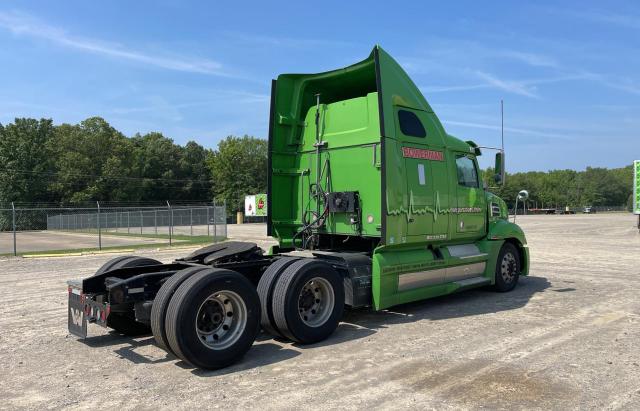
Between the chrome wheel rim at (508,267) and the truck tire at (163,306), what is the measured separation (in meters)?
6.40

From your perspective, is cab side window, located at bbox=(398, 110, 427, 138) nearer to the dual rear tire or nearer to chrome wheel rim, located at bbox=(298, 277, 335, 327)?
chrome wheel rim, located at bbox=(298, 277, 335, 327)

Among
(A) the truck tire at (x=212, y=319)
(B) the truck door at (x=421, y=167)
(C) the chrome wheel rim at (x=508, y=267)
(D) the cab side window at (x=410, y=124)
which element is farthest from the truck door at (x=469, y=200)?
(A) the truck tire at (x=212, y=319)

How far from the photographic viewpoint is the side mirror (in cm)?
918

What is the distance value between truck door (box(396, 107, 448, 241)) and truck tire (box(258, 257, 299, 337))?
223 cm

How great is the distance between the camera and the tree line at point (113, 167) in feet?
230

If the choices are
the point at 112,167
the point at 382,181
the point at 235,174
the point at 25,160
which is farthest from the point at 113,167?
the point at 382,181

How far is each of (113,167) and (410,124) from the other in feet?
260

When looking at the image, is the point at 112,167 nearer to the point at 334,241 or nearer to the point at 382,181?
the point at 334,241

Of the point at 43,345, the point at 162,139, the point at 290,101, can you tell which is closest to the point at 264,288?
the point at 43,345

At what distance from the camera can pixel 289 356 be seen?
5543 mm

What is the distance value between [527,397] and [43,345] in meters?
5.49

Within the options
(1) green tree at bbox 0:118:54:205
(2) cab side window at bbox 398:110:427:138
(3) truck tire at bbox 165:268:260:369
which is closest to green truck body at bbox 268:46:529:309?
(2) cab side window at bbox 398:110:427:138

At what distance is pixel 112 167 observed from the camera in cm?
7856

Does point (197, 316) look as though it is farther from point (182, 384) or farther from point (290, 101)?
point (290, 101)
